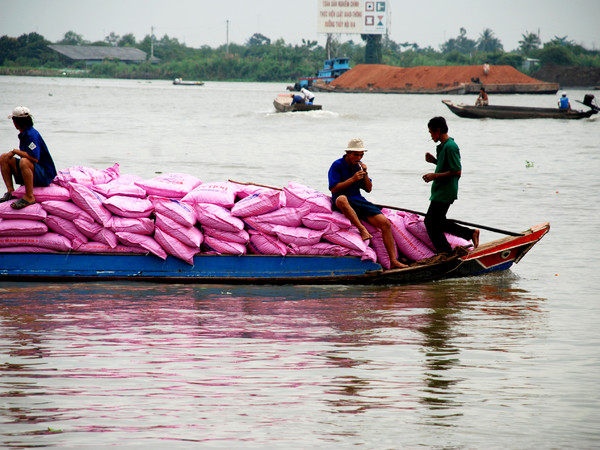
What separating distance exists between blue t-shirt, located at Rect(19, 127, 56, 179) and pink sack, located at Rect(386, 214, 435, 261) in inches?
124

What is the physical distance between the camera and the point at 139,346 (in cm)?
520

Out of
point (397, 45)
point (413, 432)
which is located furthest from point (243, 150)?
point (397, 45)

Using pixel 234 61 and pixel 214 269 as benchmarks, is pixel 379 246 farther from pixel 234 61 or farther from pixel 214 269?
pixel 234 61

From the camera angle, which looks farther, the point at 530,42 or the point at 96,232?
the point at 530,42

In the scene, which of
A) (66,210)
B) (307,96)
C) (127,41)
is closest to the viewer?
(66,210)

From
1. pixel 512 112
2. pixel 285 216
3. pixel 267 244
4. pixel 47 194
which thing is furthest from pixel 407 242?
pixel 512 112

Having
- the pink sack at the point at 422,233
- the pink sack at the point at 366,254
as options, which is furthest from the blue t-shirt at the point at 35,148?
the pink sack at the point at 422,233

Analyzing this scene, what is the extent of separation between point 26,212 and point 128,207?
0.91 meters

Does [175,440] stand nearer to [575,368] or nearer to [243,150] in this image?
[575,368]

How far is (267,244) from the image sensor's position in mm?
7102

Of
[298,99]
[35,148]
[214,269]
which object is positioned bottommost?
[214,269]

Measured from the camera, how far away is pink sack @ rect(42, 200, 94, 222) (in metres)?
6.91

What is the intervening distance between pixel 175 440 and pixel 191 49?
14692cm

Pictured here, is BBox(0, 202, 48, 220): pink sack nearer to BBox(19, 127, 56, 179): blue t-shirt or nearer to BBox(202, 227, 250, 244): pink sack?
BBox(19, 127, 56, 179): blue t-shirt
